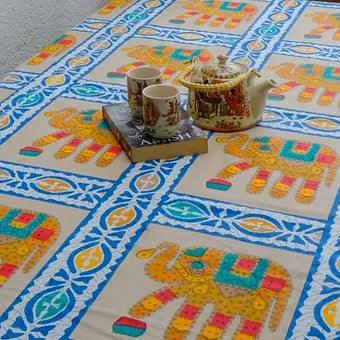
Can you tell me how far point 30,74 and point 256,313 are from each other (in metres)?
0.93

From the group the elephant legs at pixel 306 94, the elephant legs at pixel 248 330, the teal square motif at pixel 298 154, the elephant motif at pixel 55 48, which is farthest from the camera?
the elephant motif at pixel 55 48

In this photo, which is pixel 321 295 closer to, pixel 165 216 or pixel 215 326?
pixel 215 326

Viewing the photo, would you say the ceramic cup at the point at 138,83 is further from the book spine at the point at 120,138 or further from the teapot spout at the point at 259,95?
the teapot spout at the point at 259,95

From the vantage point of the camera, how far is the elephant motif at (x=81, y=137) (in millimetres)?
1192

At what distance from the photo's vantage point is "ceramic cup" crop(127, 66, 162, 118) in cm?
121

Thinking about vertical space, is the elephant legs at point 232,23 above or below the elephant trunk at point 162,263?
below

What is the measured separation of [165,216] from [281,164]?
9.8 inches

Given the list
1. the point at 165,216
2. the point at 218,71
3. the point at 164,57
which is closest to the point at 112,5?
the point at 164,57

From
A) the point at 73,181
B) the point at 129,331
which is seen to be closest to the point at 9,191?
the point at 73,181

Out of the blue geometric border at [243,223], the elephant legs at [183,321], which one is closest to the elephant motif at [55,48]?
the blue geometric border at [243,223]

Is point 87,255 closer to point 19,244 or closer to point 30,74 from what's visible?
point 19,244

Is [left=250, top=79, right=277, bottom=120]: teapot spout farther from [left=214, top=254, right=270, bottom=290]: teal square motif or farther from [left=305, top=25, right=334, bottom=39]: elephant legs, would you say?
[left=305, top=25, right=334, bottom=39]: elephant legs

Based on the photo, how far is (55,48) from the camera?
171cm

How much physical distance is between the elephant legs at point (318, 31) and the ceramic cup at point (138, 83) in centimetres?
64
